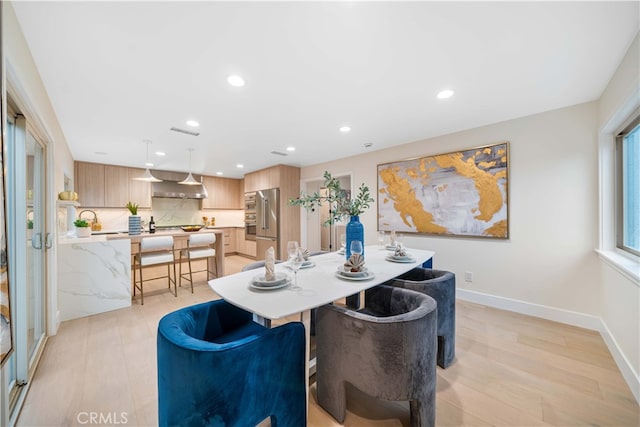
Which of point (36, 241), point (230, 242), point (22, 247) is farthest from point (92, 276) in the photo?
point (230, 242)

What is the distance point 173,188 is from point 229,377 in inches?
233

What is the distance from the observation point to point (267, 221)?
18.1 feet

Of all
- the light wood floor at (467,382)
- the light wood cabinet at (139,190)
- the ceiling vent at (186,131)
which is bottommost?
the light wood floor at (467,382)

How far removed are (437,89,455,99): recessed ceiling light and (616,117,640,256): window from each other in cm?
135

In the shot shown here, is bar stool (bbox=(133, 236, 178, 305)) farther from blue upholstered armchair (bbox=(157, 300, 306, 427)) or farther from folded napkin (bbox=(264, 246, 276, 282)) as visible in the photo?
folded napkin (bbox=(264, 246, 276, 282))

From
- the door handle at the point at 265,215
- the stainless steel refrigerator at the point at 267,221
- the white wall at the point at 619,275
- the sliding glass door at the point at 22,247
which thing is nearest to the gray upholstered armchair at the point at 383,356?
the white wall at the point at 619,275

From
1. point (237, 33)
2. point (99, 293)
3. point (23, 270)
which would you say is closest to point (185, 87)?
point (237, 33)

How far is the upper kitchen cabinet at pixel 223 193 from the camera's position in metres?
6.66

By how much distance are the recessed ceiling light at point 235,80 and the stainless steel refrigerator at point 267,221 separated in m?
3.23

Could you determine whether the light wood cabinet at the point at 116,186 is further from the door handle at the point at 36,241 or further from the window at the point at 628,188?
the window at the point at 628,188

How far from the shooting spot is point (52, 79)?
1.95 meters

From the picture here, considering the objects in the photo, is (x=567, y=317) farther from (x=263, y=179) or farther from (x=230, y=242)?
(x=230, y=242)

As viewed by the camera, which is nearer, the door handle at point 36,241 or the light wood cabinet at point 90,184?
the door handle at point 36,241

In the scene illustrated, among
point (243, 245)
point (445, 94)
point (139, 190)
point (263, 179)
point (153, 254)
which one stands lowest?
point (243, 245)
